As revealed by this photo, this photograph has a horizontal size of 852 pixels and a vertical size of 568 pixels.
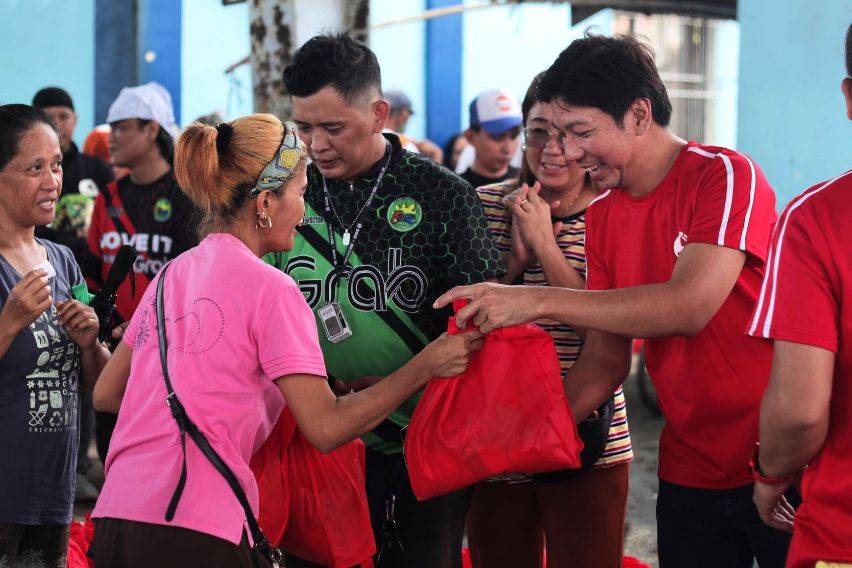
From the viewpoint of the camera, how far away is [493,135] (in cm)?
623

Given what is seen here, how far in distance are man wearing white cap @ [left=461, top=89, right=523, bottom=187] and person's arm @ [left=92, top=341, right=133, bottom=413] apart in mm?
3822

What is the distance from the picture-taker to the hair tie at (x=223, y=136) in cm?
264

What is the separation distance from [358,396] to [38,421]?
118 cm

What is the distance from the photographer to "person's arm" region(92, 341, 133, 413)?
266 centimetres

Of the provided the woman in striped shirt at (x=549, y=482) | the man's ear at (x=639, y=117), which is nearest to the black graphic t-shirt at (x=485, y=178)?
the woman in striped shirt at (x=549, y=482)

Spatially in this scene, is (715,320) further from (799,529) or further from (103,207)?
(103,207)

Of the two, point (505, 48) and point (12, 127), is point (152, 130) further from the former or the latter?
point (505, 48)

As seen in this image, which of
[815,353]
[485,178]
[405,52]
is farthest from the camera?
[405,52]

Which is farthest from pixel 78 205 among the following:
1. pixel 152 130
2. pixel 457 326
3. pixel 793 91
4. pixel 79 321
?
pixel 793 91

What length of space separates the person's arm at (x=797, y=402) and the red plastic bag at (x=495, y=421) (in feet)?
2.39

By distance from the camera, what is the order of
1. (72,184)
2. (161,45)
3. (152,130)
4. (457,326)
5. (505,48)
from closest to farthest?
(457,326) → (152,130) → (72,184) → (161,45) → (505,48)

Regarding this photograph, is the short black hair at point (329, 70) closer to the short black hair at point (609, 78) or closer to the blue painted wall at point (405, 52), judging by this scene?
the short black hair at point (609, 78)

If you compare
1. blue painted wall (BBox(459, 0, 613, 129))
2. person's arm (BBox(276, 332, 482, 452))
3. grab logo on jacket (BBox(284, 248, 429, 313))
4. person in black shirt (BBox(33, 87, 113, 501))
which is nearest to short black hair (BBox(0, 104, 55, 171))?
grab logo on jacket (BBox(284, 248, 429, 313))

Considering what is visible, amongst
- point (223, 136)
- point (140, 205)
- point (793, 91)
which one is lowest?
point (140, 205)
